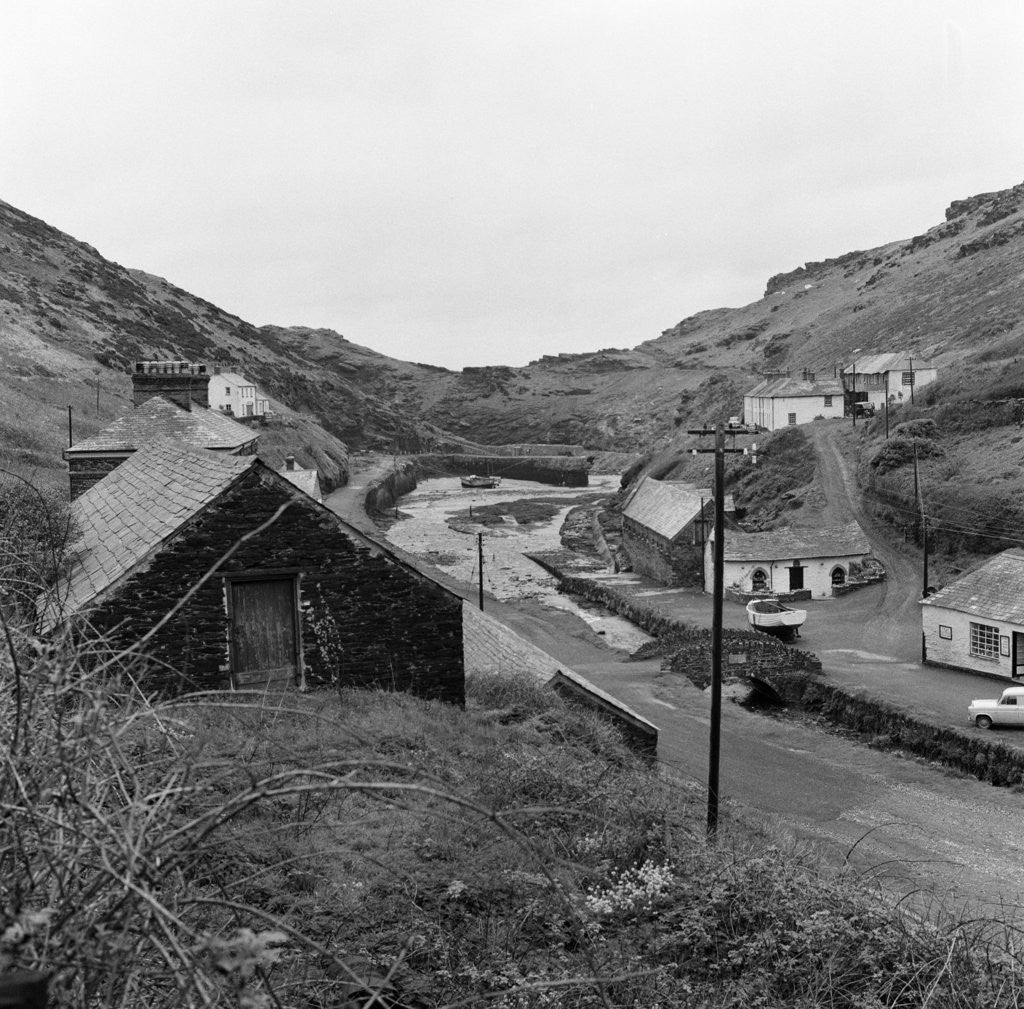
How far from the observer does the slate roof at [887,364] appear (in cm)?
8656

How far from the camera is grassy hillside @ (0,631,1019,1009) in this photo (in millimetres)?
3283

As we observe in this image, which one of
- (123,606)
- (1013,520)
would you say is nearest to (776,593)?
(1013,520)

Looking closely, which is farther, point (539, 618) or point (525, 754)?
point (539, 618)

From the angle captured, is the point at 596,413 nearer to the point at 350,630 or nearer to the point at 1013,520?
the point at 1013,520

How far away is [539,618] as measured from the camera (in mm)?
48500

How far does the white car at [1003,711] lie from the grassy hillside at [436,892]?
19.4m

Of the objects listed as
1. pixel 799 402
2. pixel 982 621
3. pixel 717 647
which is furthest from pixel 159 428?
pixel 799 402

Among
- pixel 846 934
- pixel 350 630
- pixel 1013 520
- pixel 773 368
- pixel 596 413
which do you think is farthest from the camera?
pixel 596 413

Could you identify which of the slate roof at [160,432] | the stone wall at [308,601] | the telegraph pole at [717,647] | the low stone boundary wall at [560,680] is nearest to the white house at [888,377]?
the slate roof at [160,432]

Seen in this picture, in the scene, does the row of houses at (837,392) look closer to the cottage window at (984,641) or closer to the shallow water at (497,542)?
the shallow water at (497,542)

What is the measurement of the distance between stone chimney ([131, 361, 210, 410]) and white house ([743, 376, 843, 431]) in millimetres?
64839

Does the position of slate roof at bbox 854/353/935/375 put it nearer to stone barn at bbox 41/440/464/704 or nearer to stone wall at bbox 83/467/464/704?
stone wall at bbox 83/467/464/704

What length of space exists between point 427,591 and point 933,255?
17083 centimetres

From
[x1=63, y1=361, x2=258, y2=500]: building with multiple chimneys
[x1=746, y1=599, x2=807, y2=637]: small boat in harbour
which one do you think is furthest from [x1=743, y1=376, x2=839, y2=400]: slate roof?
[x1=63, y1=361, x2=258, y2=500]: building with multiple chimneys
